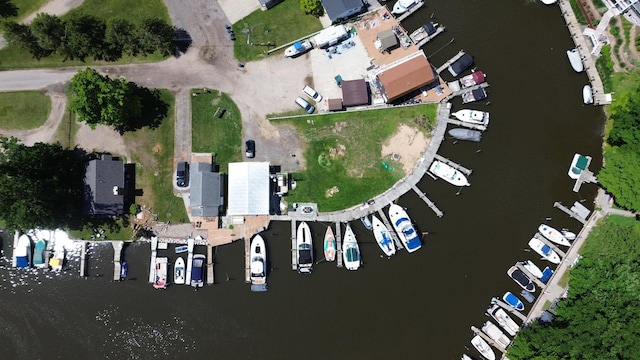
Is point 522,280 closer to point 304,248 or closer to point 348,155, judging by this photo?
point 348,155

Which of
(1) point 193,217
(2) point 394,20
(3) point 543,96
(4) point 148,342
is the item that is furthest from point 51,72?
(3) point 543,96

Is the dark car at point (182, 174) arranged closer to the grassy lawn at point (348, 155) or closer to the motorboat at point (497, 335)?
the grassy lawn at point (348, 155)

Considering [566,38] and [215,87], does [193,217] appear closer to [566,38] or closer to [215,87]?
[215,87]

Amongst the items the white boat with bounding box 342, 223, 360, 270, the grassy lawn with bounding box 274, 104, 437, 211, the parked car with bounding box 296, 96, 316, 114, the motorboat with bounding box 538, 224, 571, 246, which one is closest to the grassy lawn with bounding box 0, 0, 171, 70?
the parked car with bounding box 296, 96, 316, 114

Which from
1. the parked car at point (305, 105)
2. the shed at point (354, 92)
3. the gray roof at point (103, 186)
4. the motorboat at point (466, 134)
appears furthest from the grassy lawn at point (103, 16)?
the motorboat at point (466, 134)

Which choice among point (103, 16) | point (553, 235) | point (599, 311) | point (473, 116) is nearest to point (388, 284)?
point (553, 235)

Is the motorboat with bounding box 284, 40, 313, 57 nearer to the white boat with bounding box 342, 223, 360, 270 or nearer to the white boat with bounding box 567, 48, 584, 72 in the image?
the white boat with bounding box 342, 223, 360, 270
